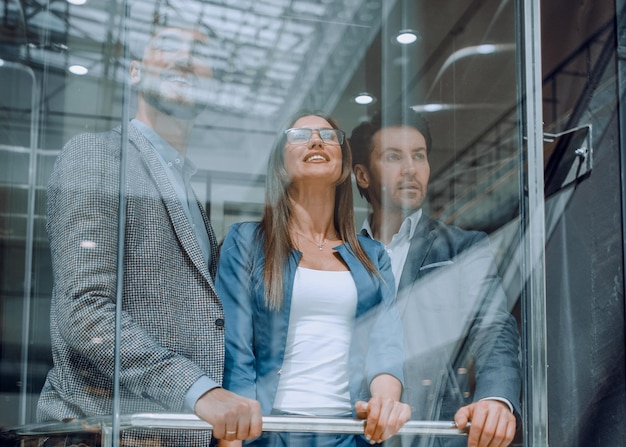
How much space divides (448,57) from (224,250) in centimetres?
158

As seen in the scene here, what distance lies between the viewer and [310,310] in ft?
10.0

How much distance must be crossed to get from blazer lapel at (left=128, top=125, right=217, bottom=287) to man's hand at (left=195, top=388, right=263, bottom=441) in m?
0.44

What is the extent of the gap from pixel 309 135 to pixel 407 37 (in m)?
1.00

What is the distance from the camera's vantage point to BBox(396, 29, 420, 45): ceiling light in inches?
160

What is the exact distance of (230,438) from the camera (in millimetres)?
2807

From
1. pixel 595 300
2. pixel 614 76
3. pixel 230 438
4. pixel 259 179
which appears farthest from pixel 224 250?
pixel 614 76

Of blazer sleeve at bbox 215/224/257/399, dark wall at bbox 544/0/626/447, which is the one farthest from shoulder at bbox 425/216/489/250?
blazer sleeve at bbox 215/224/257/399

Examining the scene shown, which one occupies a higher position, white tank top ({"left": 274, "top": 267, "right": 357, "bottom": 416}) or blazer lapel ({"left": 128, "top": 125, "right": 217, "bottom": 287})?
blazer lapel ({"left": 128, "top": 125, "right": 217, "bottom": 287})

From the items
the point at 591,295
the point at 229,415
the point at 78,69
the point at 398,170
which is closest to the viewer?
the point at 229,415

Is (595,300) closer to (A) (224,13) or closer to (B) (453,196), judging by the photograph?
(B) (453,196)

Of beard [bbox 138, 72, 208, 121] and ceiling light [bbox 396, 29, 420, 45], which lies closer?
beard [bbox 138, 72, 208, 121]

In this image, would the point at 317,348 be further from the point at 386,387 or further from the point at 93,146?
the point at 93,146

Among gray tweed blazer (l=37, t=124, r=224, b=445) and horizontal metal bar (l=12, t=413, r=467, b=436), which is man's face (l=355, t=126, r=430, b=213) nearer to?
gray tweed blazer (l=37, t=124, r=224, b=445)

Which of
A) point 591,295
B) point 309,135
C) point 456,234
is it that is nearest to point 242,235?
point 309,135
